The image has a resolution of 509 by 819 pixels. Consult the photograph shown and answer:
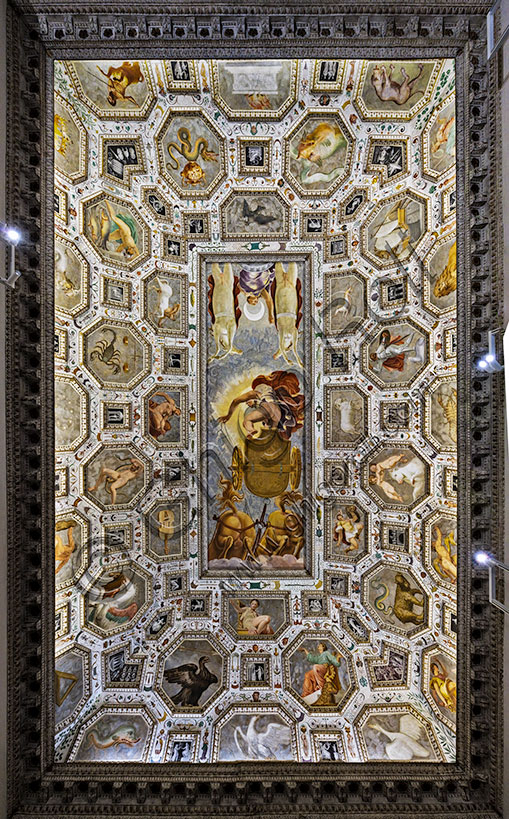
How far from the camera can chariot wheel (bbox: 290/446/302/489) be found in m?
8.80

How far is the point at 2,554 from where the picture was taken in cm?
578

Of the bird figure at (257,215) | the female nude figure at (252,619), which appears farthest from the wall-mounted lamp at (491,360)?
the female nude figure at (252,619)

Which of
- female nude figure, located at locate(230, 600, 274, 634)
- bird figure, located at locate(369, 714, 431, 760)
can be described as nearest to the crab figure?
female nude figure, located at locate(230, 600, 274, 634)

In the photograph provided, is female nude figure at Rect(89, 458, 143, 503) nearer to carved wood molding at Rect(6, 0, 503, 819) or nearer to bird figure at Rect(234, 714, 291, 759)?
carved wood molding at Rect(6, 0, 503, 819)

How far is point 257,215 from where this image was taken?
838 cm

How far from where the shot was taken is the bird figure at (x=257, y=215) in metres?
8.34

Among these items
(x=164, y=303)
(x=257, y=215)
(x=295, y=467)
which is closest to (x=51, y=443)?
(x=164, y=303)

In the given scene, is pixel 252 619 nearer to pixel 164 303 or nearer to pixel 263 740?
pixel 263 740

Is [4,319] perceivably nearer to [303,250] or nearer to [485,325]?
[303,250]

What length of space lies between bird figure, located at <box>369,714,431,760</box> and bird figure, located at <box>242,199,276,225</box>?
38.5ft

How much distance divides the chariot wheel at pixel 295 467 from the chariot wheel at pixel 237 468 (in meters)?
1.29

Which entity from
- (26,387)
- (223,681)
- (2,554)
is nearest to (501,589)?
(223,681)

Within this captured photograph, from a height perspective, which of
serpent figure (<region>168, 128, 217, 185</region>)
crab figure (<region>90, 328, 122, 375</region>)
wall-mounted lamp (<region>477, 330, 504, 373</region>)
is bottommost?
wall-mounted lamp (<region>477, 330, 504, 373</region>)

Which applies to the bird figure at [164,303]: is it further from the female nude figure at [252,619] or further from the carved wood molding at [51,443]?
the female nude figure at [252,619]
